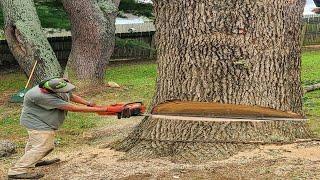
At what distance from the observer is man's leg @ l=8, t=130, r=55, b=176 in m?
6.13

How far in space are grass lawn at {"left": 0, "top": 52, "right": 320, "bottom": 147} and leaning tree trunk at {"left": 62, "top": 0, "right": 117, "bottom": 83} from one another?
698mm

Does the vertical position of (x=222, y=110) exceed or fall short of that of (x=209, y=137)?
it exceeds it

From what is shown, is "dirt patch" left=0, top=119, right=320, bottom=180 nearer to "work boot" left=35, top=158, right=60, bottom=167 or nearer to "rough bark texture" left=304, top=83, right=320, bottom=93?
"work boot" left=35, top=158, right=60, bottom=167

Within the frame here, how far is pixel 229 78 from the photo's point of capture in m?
5.77

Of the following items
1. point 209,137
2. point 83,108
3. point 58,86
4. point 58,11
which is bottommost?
point 58,11

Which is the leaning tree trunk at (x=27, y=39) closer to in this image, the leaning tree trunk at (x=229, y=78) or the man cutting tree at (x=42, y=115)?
the man cutting tree at (x=42, y=115)

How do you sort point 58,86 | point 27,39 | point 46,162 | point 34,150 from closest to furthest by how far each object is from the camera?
point 58,86
point 34,150
point 46,162
point 27,39

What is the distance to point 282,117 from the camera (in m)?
5.80

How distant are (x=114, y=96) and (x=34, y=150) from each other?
25.3 ft

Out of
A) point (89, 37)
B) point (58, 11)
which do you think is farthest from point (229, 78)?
point (58, 11)

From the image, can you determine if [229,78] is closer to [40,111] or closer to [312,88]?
[40,111]

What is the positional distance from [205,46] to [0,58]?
16.9 meters

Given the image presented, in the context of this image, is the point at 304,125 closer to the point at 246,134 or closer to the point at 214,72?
the point at 246,134

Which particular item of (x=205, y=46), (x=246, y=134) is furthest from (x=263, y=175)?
(x=205, y=46)
